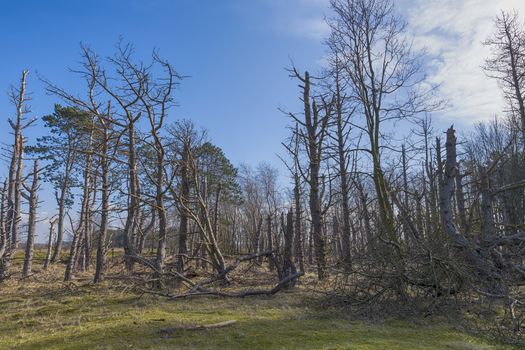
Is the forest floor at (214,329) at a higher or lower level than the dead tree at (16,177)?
lower

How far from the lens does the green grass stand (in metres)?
5.34

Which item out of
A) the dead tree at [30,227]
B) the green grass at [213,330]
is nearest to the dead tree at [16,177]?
the dead tree at [30,227]

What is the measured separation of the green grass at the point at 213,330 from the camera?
5.34m

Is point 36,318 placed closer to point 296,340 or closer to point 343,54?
point 296,340

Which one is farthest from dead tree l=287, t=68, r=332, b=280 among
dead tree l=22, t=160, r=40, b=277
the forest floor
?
dead tree l=22, t=160, r=40, b=277

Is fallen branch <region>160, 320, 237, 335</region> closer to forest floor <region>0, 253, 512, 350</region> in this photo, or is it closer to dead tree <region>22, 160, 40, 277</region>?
forest floor <region>0, 253, 512, 350</region>

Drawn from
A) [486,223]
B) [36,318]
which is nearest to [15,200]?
[36,318]

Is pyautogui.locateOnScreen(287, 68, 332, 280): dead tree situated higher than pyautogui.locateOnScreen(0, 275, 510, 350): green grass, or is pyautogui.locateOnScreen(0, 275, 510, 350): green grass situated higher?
pyautogui.locateOnScreen(287, 68, 332, 280): dead tree

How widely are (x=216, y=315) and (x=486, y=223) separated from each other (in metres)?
6.17

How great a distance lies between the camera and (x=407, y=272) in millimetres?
7809

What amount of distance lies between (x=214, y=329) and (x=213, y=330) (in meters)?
0.05

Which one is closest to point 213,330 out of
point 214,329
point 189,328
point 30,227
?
point 214,329

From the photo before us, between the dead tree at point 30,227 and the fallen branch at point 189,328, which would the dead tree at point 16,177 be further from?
the fallen branch at point 189,328

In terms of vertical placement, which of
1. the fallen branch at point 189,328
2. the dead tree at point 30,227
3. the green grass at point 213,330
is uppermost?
the dead tree at point 30,227
